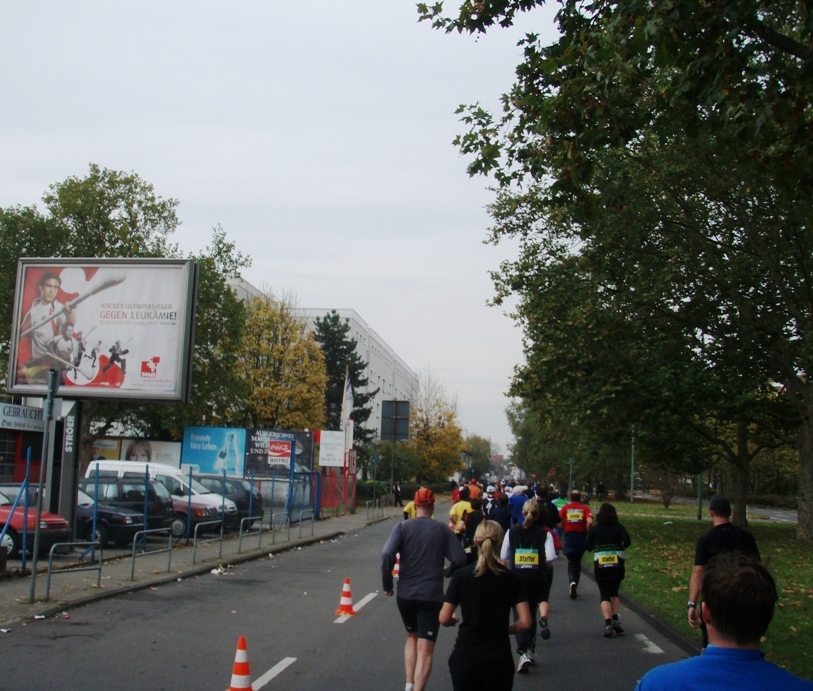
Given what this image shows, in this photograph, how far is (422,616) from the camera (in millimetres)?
7301

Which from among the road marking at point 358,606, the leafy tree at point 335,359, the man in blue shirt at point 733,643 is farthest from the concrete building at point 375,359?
the man in blue shirt at point 733,643

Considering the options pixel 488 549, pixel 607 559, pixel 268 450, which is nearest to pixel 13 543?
pixel 607 559

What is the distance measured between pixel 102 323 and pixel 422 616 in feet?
42.8

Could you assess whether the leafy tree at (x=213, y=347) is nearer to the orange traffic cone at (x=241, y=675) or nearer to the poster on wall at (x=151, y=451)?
the poster on wall at (x=151, y=451)

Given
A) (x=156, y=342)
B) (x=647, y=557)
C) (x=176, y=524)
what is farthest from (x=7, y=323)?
→ (x=647, y=557)

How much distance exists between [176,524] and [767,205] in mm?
17441

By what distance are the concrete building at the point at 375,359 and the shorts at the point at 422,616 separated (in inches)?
2843

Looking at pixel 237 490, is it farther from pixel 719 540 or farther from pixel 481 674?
pixel 481 674

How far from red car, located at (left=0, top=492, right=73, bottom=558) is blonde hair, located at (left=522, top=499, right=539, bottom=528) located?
33.5 ft

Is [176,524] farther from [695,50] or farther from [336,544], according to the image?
[695,50]

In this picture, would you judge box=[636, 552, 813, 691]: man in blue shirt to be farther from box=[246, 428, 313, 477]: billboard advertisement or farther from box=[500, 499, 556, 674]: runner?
box=[246, 428, 313, 477]: billboard advertisement

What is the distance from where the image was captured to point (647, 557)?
21391 millimetres

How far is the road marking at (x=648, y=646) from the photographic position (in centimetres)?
1002

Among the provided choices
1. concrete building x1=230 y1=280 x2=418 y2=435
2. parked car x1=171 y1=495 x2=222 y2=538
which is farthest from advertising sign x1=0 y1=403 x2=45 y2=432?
concrete building x1=230 y1=280 x2=418 y2=435
